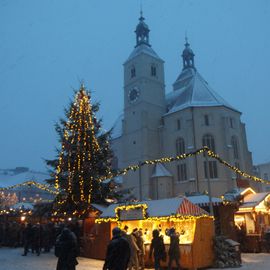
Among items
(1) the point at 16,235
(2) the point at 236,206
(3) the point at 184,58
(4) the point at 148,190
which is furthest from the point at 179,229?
(3) the point at 184,58

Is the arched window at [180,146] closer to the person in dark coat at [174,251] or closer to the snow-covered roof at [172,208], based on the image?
the snow-covered roof at [172,208]

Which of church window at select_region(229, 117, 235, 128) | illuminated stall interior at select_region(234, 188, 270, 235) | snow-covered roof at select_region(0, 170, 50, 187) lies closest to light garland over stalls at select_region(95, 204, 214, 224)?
illuminated stall interior at select_region(234, 188, 270, 235)

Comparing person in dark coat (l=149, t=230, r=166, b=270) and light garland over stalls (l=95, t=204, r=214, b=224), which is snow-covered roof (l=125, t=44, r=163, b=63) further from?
person in dark coat (l=149, t=230, r=166, b=270)

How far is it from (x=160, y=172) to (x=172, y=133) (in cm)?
564

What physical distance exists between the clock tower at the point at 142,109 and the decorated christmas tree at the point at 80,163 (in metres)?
25.6

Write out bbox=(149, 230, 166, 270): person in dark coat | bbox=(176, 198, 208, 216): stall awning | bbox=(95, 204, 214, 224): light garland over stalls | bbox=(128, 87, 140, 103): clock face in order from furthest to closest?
1. bbox=(128, 87, 140, 103): clock face
2. bbox=(176, 198, 208, 216): stall awning
3. bbox=(95, 204, 214, 224): light garland over stalls
4. bbox=(149, 230, 166, 270): person in dark coat

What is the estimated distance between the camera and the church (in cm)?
4303

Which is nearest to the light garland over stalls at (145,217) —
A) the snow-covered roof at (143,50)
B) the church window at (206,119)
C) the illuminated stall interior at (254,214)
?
the illuminated stall interior at (254,214)

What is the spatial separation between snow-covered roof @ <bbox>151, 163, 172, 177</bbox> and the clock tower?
87 cm

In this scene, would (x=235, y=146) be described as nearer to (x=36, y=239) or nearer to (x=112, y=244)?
(x=36, y=239)

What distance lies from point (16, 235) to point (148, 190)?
25.0 meters

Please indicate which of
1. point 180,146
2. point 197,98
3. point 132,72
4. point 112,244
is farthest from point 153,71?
point 112,244

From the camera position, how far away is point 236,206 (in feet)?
65.0

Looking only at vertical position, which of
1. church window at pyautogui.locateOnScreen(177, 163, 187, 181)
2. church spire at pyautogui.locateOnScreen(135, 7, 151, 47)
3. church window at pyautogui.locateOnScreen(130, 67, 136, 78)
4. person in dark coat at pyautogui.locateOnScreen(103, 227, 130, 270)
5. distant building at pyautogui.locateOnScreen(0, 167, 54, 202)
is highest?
church spire at pyautogui.locateOnScreen(135, 7, 151, 47)
